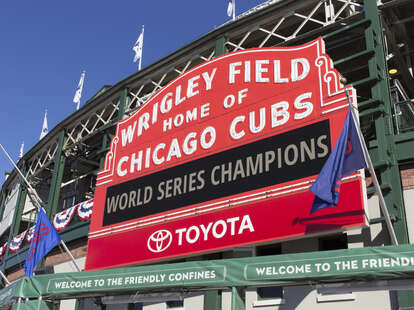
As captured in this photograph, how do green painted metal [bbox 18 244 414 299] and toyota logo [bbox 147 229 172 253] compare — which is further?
toyota logo [bbox 147 229 172 253]

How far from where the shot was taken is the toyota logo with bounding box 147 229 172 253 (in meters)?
13.7

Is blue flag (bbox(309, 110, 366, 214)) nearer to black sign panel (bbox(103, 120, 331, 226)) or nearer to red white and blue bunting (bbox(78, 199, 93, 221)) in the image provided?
black sign panel (bbox(103, 120, 331, 226))

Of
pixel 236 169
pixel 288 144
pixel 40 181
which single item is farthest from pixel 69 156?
pixel 288 144

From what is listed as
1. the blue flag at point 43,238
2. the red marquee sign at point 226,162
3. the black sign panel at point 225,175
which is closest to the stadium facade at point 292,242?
the red marquee sign at point 226,162

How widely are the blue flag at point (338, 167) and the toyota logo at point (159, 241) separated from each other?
5.62 metres

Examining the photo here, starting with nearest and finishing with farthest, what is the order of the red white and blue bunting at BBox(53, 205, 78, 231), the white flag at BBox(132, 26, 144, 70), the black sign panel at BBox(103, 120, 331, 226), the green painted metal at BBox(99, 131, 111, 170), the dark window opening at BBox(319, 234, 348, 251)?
the black sign panel at BBox(103, 120, 331, 226), the dark window opening at BBox(319, 234, 348, 251), the green painted metal at BBox(99, 131, 111, 170), the red white and blue bunting at BBox(53, 205, 78, 231), the white flag at BBox(132, 26, 144, 70)

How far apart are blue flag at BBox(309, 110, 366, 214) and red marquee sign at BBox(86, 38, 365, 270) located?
1.36 metres

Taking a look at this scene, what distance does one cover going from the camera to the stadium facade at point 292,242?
7.52 m

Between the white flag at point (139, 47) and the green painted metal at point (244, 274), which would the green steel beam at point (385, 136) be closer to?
the green painted metal at point (244, 274)

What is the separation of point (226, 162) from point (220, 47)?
5209 millimetres

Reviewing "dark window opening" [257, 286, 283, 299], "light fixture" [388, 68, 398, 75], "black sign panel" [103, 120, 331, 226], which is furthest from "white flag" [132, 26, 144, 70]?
"dark window opening" [257, 286, 283, 299]

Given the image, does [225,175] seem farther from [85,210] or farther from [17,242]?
[17,242]

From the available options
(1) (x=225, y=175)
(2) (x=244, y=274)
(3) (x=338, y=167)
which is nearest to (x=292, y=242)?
(1) (x=225, y=175)

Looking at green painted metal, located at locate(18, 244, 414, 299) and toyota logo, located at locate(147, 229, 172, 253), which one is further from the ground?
toyota logo, located at locate(147, 229, 172, 253)
